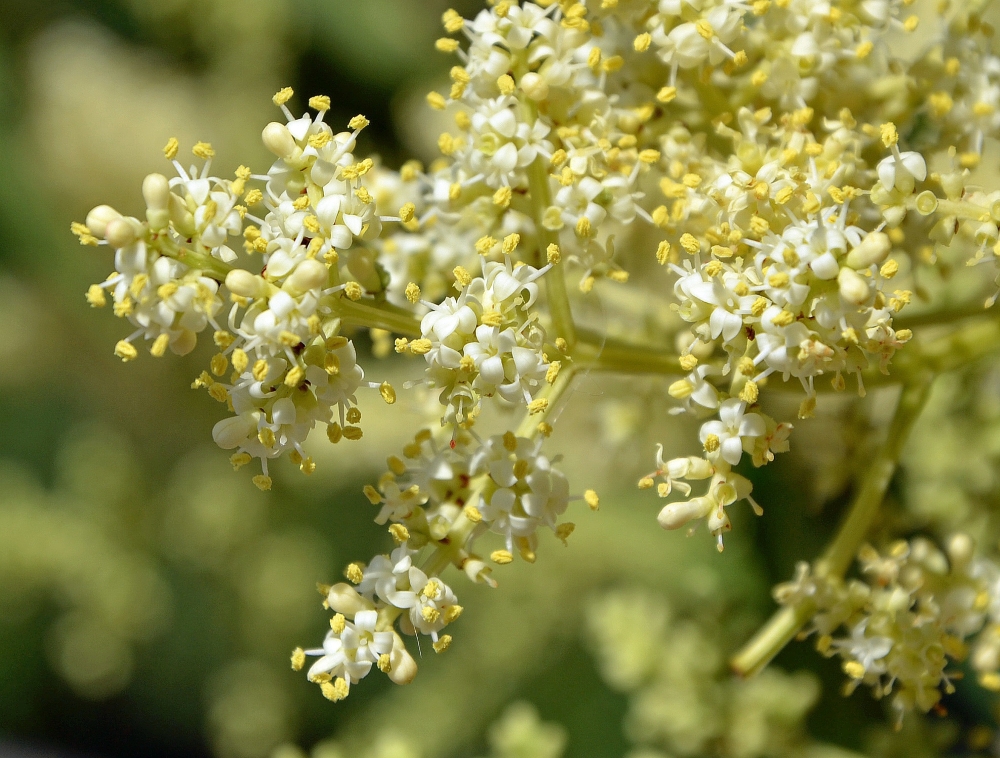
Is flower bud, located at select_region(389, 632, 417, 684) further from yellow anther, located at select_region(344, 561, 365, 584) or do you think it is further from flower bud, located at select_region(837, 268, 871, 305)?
flower bud, located at select_region(837, 268, 871, 305)

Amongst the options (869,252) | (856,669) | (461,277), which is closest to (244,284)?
(461,277)

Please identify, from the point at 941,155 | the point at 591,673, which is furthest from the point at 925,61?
the point at 591,673

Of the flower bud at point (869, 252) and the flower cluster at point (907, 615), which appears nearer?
the flower bud at point (869, 252)

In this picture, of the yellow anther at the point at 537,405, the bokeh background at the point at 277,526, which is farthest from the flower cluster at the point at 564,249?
the bokeh background at the point at 277,526

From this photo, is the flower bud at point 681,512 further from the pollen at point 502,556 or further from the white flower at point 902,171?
the white flower at point 902,171

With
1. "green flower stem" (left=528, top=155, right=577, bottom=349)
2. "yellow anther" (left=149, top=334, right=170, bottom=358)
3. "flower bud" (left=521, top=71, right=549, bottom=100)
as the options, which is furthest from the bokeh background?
"yellow anther" (left=149, top=334, right=170, bottom=358)

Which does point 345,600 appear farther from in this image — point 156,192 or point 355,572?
point 156,192
